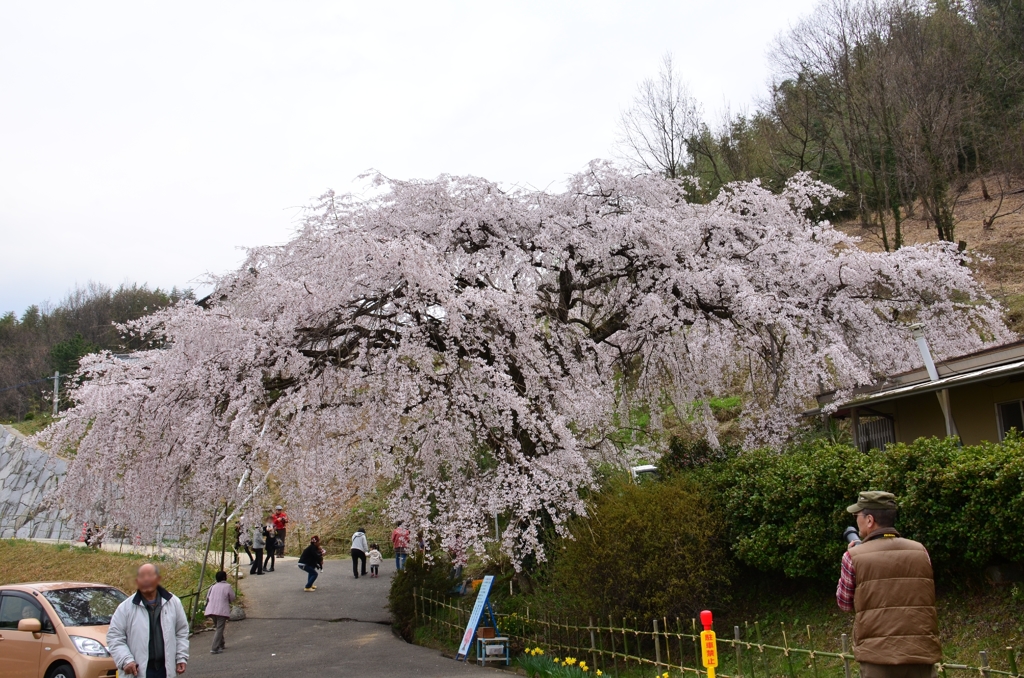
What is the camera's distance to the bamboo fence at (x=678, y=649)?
710 centimetres

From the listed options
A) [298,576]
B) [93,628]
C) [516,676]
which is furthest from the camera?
[298,576]

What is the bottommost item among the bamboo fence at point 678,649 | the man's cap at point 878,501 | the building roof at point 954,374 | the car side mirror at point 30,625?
the bamboo fence at point 678,649

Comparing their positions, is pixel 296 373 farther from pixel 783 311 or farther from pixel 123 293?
pixel 123 293

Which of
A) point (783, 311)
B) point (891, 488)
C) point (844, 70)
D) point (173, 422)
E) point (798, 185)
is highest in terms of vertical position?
point (844, 70)

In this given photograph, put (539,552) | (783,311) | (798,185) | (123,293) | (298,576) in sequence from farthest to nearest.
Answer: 1. (123,293)
2. (298,576)
3. (798,185)
4. (783,311)
5. (539,552)

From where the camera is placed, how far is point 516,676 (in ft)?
32.2

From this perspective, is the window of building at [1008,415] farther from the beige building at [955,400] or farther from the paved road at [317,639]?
the paved road at [317,639]

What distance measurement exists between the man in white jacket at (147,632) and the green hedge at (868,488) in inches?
251

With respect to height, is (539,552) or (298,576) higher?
(539,552)

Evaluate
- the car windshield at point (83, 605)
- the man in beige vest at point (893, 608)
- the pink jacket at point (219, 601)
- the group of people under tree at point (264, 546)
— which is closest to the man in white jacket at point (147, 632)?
the car windshield at point (83, 605)

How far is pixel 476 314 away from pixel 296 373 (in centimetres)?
276

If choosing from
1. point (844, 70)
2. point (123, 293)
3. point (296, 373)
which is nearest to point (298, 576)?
point (296, 373)

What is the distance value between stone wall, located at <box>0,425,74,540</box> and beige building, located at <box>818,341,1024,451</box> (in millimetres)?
26630

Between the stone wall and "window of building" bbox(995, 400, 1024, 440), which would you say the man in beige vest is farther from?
the stone wall
